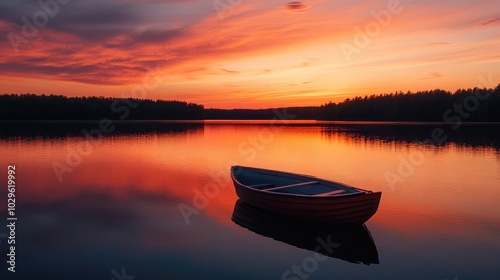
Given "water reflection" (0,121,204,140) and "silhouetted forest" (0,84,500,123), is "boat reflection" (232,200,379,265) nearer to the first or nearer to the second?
"water reflection" (0,121,204,140)

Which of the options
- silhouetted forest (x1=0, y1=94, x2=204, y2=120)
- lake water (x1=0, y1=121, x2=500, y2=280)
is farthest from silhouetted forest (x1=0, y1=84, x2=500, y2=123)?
lake water (x1=0, y1=121, x2=500, y2=280)

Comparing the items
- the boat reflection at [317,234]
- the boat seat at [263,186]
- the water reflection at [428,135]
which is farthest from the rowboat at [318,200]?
the water reflection at [428,135]

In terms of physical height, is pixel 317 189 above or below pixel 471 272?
above

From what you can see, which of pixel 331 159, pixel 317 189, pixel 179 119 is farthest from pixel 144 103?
pixel 317 189

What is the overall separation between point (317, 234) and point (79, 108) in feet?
375

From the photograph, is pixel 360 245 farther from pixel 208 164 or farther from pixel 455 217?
pixel 208 164

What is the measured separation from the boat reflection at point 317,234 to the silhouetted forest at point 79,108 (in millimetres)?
109388

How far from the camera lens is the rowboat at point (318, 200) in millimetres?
10977

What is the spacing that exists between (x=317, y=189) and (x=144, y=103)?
126262mm

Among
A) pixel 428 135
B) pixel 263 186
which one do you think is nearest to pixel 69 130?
pixel 428 135

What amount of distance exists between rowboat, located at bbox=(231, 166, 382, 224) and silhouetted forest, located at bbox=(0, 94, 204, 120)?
108584mm

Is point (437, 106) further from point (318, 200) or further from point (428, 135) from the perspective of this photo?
point (318, 200)

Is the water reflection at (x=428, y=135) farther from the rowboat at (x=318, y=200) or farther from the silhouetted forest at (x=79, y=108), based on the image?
the silhouetted forest at (x=79, y=108)

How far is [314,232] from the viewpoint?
36.5 ft
